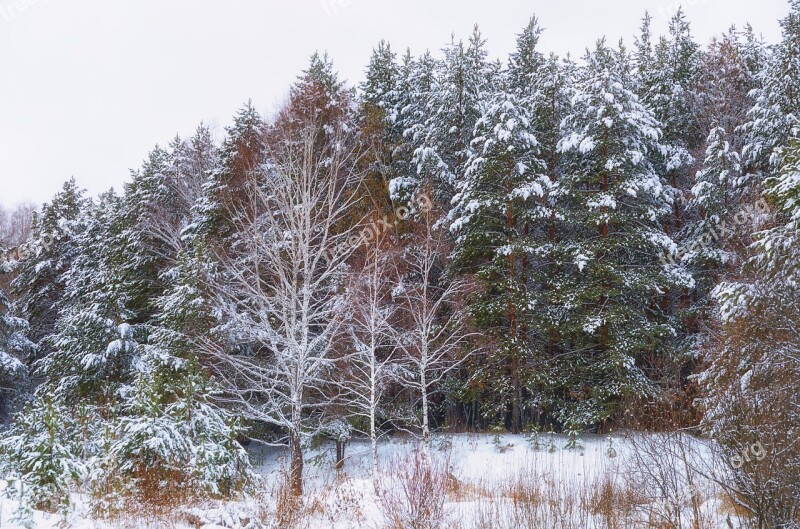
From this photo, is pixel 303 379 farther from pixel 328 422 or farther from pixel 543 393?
pixel 543 393

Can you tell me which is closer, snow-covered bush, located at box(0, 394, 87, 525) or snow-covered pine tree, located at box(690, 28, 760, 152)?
snow-covered bush, located at box(0, 394, 87, 525)

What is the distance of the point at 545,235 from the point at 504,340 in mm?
4565

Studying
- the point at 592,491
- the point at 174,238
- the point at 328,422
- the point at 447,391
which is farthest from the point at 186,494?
the point at 174,238

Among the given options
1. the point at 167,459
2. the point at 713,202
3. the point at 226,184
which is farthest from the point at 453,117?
the point at 167,459

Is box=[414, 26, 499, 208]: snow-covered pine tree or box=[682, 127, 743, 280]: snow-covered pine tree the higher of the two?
box=[414, 26, 499, 208]: snow-covered pine tree

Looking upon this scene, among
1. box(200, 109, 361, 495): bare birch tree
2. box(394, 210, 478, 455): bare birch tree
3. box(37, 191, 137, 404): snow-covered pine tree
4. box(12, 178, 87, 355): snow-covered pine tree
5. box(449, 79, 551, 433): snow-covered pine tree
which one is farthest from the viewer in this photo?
box(12, 178, 87, 355): snow-covered pine tree

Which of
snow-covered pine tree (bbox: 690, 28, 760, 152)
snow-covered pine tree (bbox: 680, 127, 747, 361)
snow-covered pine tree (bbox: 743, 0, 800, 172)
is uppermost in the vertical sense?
snow-covered pine tree (bbox: 690, 28, 760, 152)

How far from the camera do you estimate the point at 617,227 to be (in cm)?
1973

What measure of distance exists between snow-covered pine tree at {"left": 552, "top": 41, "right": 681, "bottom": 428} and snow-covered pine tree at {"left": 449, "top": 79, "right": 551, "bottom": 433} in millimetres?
1244

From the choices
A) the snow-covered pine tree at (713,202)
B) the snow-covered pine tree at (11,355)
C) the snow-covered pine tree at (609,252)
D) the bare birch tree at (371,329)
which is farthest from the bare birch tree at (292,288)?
the snow-covered pine tree at (713,202)

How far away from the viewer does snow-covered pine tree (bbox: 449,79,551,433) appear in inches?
733

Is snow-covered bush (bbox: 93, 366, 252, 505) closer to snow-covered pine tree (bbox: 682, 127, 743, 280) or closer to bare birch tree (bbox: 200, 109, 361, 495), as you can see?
bare birch tree (bbox: 200, 109, 361, 495)

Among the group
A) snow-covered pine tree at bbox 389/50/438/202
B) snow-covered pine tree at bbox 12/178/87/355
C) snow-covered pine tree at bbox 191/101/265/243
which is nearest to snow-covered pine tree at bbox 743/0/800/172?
snow-covered pine tree at bbox 389/50/438/202

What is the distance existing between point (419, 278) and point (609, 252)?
6453 millimetres
